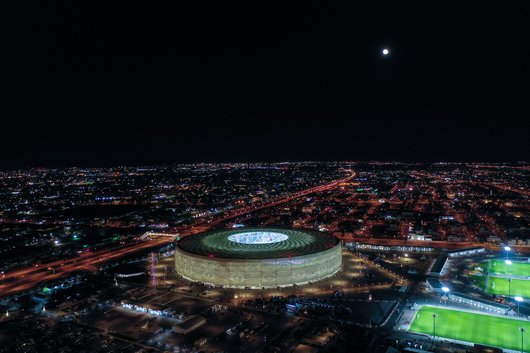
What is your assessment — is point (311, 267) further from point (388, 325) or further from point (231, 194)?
point (231, 194)

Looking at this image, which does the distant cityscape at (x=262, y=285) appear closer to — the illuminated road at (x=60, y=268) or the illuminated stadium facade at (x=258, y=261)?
the illuminated stadium facade at (x=258, y=261)

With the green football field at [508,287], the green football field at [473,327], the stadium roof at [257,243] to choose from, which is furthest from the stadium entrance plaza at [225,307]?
the green football field at [508,287]

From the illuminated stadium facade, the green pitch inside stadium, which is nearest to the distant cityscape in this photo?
the illuminated stadium facade

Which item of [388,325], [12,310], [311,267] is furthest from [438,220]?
[12,310]

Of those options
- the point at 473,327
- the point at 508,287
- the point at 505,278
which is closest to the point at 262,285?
the point at 473,327

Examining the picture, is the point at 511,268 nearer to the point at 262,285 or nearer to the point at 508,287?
the point at 508,287
